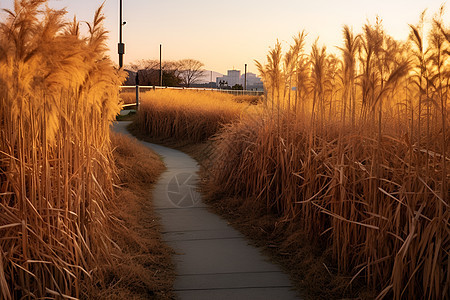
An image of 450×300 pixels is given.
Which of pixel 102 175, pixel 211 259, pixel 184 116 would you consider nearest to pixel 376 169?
pixel 211 259

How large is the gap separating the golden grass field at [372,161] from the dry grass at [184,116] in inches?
231

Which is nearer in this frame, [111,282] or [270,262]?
[111,282]

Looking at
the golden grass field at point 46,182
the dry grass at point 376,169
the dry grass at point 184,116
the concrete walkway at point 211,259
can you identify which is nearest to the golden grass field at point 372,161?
the dry grass at point 376,169

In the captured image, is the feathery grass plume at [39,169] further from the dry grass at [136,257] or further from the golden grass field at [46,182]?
the dry grass at [136,257]

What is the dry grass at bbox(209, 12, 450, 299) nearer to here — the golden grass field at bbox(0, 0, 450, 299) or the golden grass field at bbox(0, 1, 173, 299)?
the golden grass field at bbox(0, 0, 450, 299)

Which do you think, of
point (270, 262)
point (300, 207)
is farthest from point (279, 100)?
point (270, 262)

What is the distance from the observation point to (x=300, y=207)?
5.42 m

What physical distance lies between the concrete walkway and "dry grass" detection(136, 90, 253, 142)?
570cm

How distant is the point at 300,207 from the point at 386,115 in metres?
1.43

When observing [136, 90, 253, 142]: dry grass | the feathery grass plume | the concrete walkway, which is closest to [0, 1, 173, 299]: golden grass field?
the feathery grass plume

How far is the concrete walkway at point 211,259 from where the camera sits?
4.07 metres

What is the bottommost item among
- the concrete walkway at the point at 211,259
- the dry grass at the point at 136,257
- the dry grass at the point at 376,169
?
the concrete walkway at the point at 211,259

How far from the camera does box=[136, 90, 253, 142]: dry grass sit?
44.4 feet

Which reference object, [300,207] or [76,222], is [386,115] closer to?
[300,207]
